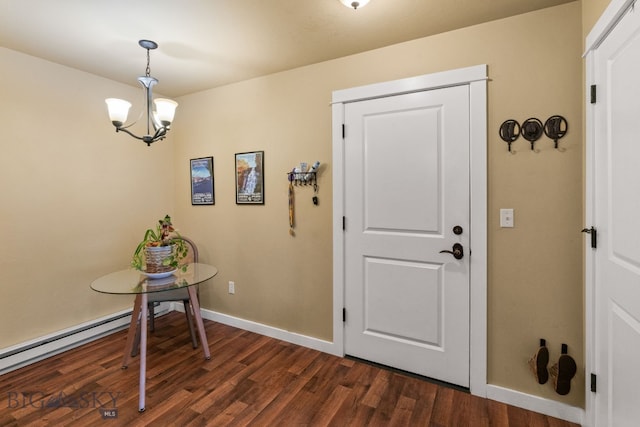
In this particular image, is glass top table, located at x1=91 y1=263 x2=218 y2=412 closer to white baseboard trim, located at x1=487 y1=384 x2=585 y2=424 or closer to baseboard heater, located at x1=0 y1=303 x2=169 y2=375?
baseboard heater, located at x1=0 y1=303 x2=169 y2=375

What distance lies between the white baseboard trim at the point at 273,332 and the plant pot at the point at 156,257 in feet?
3.43

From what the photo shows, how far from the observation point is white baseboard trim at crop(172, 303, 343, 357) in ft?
7.99

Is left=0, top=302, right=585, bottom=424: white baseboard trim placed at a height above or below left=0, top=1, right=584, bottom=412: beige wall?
below

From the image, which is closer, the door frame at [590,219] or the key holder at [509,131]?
the door frame at [590,219]

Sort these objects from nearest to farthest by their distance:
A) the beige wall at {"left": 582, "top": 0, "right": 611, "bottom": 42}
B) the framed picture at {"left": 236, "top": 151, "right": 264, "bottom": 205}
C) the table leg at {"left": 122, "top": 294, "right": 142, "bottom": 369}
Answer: the beige wall at {"left": 582, "top": 0, "right": 611, "bottom": 42}, the table leg at {"left": 122, "top": 294, "right": 142, "bottom": 369}, the framed picture at {"left": 236, "top": 151, "right": 264, "bottom": 205}

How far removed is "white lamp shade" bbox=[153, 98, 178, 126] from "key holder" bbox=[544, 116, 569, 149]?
231cm

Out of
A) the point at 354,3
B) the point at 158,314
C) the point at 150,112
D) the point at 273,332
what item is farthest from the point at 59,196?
the point at 354,3

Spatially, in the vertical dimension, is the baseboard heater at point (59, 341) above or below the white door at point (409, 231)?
below

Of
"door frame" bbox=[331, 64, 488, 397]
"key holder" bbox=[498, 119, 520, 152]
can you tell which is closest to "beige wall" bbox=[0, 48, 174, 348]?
"door frame" bbox=[331, 64, 488, 397]

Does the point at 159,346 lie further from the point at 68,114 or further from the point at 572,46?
the point at 572,46

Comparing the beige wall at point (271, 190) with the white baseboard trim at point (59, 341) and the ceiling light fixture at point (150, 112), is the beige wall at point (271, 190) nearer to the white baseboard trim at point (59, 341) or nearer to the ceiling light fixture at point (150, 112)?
the white baseboard trim at point (59, 341)

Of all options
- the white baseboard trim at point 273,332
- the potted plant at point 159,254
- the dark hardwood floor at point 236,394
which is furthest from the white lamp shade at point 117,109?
the white baseboard trim at point 273,332

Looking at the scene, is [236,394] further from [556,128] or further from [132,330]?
[556,128]

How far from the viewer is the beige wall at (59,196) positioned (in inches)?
86.6
